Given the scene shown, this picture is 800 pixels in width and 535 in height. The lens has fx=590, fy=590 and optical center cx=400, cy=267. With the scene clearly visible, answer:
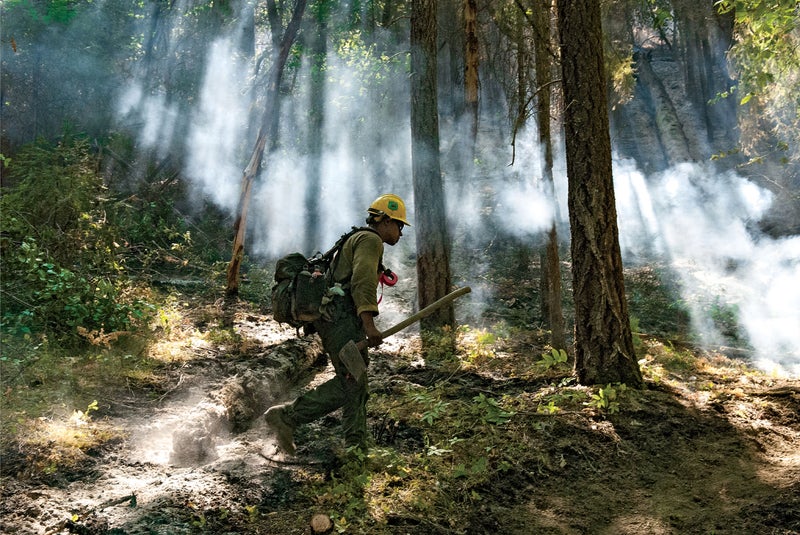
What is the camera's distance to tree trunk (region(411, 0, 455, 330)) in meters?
8.97

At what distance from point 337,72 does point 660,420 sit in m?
15.2

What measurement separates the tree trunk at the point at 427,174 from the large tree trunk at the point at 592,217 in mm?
3452

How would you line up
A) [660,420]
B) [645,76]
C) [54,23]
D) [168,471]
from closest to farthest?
[168,471] → [660,420] → [54,23] → [645,76]

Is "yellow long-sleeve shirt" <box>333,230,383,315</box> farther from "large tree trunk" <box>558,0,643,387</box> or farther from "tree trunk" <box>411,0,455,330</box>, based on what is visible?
"tree trunk" <box>411,0,455,330</box>

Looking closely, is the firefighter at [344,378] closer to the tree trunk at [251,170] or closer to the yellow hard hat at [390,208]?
the yellow hard hat at [390,208]

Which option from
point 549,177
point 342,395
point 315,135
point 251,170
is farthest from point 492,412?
point 315,135

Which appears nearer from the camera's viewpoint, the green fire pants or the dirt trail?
the dirt trail

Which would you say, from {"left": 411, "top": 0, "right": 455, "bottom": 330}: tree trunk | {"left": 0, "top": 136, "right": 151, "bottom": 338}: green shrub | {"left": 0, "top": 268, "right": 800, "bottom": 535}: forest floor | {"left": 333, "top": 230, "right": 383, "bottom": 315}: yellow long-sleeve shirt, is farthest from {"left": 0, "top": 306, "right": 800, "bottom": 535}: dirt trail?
{"left": 411, "top": 0, "right": 455, "bottom": 330}: tree trunk

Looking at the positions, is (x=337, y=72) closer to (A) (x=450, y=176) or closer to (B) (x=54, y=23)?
(A) (x=450, y=176)

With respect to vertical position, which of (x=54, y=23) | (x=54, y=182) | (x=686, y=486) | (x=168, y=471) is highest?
(x=54, y=23)

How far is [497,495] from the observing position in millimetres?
4125

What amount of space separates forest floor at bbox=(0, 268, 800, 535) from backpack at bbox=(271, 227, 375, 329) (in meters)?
1.14

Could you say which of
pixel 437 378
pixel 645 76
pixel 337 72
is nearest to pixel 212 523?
pixel 437 378

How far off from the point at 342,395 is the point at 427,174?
5025 millimetres
